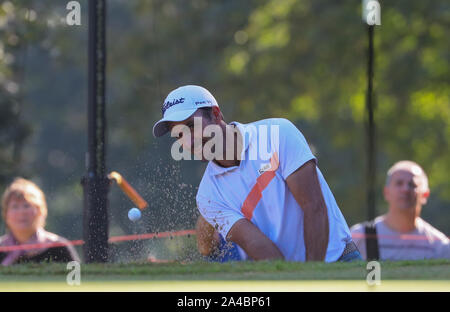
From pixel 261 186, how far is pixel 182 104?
514mm

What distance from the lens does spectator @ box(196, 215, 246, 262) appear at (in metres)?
4.56

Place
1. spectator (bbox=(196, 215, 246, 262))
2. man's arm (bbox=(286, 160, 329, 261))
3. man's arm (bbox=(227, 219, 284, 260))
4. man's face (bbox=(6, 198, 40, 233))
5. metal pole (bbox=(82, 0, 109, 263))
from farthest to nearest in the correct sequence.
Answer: man's face (bbox=(6, 198, 40, 233)), metal pole (bbox=(82, 0, 109, 263)), spectator (bbox=(196, 215, 246, 262)), man's arm (bbox=(227, 219, 284, 260)), man's arm (bbox=(286, 160, 329, 261))

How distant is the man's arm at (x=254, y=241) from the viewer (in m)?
4.17

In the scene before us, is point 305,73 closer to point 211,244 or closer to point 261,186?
point 211,244

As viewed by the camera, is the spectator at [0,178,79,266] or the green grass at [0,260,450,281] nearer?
the green grass at [0,260,450,281]

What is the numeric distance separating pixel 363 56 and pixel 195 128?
12.9 m

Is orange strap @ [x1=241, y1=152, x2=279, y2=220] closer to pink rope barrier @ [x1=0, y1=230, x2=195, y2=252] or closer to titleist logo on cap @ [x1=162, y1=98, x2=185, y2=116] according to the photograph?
titleist logo on cap @ [x1=162, y1=98, x2=185, y2=116]

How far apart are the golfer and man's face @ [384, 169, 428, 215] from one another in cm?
363

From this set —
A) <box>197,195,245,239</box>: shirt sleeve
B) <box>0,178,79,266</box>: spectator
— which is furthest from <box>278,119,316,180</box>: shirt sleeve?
<box>0,178,79,266</box>: spectator

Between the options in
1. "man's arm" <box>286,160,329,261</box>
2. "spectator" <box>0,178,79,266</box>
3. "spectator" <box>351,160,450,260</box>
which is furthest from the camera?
"spectator" <box>351,160,450,260</box>

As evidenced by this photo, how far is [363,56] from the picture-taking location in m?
16.8

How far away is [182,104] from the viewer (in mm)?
4301
